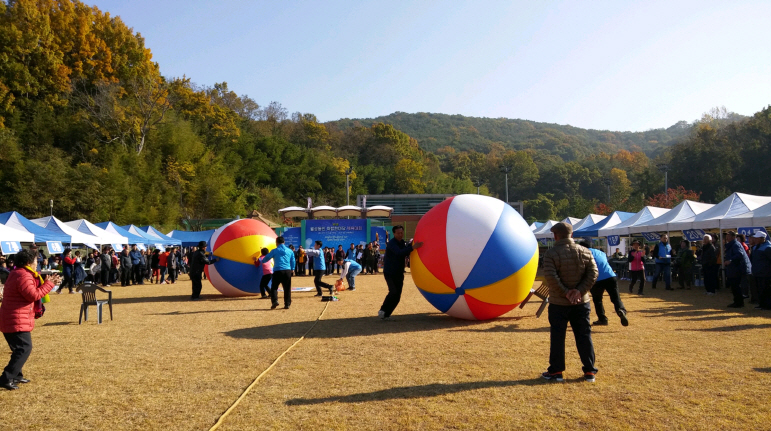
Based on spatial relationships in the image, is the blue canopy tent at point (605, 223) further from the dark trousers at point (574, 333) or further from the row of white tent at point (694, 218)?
the dark trousers at point (574, 333)

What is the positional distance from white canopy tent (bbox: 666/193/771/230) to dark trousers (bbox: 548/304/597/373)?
12577mm

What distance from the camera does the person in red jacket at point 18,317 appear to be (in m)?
6.21

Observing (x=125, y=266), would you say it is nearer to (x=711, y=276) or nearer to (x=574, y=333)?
(x=711, y=276)

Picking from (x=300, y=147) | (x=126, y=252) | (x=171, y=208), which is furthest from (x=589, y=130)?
(x=126, y=252)

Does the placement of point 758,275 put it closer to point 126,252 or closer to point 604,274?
point 604,274

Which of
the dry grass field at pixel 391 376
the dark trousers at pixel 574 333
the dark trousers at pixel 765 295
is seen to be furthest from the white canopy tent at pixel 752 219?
the dark trousers at pixel 574 333

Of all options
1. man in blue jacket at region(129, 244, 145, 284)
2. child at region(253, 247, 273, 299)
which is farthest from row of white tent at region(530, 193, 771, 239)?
man in blue jacket at region(129, 244, 145, 284)

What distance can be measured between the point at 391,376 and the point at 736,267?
10.0m

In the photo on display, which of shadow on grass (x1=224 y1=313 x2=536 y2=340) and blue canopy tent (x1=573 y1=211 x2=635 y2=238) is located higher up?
blue canopy tent (x1=573 y1=211 x2=635 y2=238)

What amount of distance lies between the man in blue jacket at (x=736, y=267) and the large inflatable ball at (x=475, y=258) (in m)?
5.58

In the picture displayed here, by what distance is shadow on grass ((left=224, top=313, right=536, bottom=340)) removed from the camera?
9.44 metres

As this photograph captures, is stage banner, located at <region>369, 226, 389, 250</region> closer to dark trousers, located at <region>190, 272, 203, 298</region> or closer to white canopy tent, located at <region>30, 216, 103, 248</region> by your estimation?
white canopy tent, located at <region>30, 216, 103, 248</region>

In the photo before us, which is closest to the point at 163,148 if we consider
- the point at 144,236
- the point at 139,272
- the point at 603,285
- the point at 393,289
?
the point at 144,236

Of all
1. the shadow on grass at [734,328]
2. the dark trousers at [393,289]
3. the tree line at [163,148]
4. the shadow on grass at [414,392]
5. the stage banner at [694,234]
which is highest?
the tree line at [163,148]
